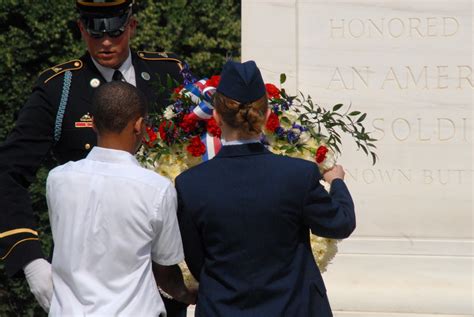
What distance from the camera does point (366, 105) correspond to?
707cm

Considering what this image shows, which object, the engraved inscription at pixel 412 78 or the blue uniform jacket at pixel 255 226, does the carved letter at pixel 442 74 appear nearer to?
the engraved inscription at pixel 412 78

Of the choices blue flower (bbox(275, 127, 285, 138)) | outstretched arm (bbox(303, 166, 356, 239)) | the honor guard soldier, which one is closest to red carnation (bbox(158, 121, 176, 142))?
the honor guard soldier

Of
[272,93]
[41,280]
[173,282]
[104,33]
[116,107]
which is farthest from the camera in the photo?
[104,33]

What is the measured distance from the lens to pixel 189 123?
4812 millimetres

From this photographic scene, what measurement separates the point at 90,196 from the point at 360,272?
318 centimetres

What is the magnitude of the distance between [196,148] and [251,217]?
2.20 feet

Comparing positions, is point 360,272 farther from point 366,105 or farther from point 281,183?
point 281,183

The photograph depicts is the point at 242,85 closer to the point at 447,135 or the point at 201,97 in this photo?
the point at 201,97

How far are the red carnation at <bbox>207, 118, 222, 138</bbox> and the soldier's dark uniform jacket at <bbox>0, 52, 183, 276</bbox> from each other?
465 millimetres

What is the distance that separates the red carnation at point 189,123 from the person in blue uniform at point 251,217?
488mm

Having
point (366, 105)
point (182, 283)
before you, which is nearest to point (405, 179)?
point (366, 105)

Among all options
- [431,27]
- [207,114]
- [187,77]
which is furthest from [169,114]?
[431,27]

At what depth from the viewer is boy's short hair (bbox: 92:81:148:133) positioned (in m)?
4.18

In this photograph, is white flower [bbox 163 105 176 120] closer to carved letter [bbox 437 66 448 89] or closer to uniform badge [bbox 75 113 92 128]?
uniform badge [bbox 75 113 92 128]
